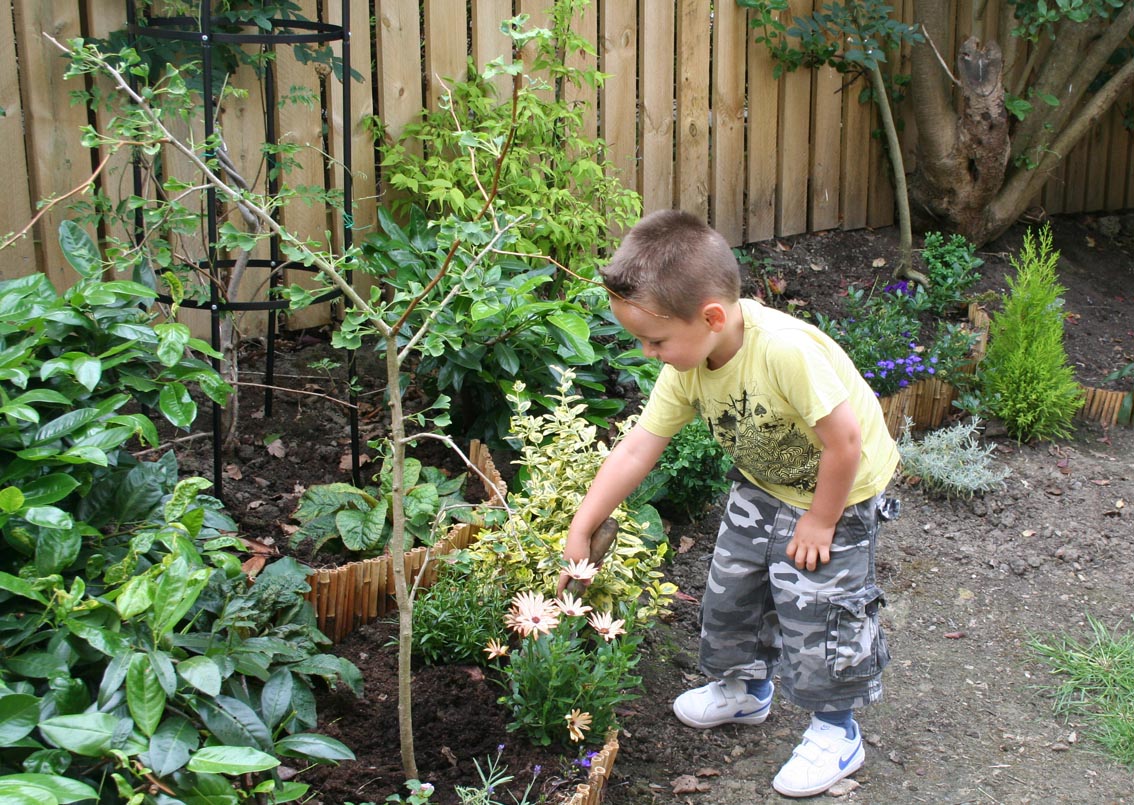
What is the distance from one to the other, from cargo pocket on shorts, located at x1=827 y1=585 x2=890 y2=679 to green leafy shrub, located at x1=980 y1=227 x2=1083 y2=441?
260 cm

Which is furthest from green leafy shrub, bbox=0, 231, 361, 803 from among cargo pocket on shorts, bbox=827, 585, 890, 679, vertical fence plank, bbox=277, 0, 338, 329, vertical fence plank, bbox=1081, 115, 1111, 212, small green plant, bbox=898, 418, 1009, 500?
vertical fence plank, bbox=1081, 115, 1111, 212

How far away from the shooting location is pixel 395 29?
16.4ft

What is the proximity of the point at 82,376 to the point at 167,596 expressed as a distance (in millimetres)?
548

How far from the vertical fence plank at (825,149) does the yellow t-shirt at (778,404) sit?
459 cm

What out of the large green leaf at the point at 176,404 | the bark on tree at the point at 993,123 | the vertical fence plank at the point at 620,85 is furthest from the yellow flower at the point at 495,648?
the bark on tree at the point at 993,123

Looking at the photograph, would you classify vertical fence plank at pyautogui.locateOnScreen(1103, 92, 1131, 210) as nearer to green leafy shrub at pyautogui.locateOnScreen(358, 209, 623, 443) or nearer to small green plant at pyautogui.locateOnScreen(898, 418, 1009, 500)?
small green plant at pyautogui.locateOnScreen(898, 418, 1009, 500)

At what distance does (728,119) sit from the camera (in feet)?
21.7

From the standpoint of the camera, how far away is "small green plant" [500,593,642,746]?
2.68m

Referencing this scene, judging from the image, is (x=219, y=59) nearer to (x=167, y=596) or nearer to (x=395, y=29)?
(x=395, y=29)

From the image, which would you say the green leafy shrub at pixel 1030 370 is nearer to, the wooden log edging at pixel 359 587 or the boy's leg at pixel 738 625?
the boy's leg at pixel 738 625

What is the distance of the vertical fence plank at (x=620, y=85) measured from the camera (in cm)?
588

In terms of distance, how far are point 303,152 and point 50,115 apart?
108cm

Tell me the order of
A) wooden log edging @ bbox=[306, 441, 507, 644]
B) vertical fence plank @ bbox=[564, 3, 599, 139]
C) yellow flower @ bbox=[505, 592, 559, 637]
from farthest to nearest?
1. vertical fence plank @ bbox=[564, 3, 599, 139]
2. wooden log edging @ bbox=[306, 441, 507, 644]
3. yellow flower @ bbox=[505, 592, 559, 637]

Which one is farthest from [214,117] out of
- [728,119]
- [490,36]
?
[728,119]
